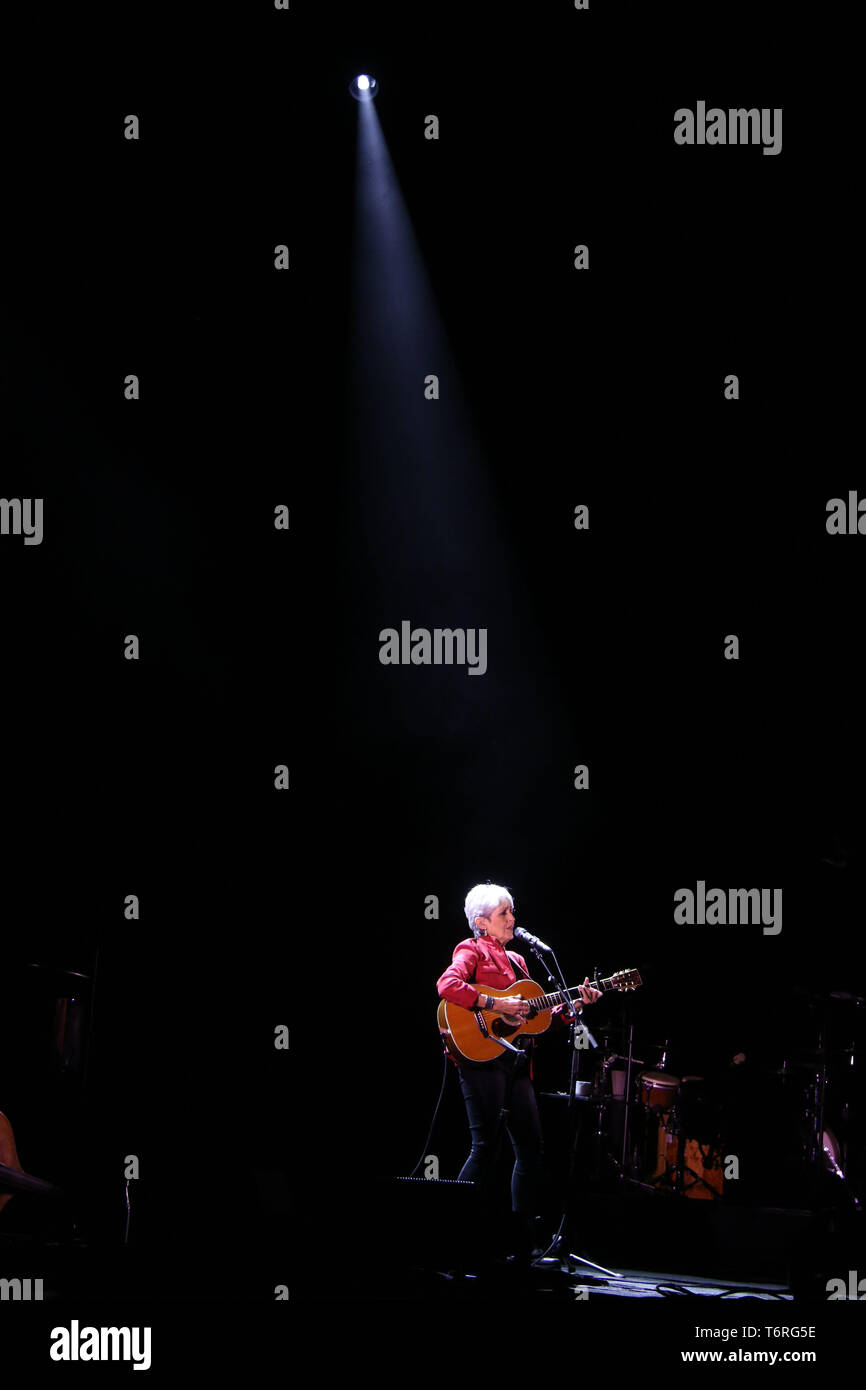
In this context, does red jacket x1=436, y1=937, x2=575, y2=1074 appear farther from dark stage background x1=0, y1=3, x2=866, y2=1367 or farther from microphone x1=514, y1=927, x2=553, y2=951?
dark stage background x1=0, y1=3, x2=866, y2=1367

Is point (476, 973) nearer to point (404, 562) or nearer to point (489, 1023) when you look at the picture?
point (489, 1023)

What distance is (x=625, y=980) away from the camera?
6.05 metres

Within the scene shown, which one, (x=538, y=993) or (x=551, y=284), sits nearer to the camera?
(x=538, y=993)

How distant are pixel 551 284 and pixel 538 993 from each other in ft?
14.7

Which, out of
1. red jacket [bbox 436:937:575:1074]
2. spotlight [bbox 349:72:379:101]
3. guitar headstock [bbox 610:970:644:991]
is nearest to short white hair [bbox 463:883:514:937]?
red jacket [bbox 436:937:575:1074]

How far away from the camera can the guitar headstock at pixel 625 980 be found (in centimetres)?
602

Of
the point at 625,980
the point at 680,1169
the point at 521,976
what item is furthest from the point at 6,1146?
the point at 680,1169

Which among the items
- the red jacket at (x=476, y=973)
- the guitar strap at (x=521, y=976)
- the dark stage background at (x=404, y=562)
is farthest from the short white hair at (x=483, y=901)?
the dark stage background at (x=404, y=562)

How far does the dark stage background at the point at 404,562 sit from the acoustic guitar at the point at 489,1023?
142 centimetres

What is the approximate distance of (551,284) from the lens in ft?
24.6

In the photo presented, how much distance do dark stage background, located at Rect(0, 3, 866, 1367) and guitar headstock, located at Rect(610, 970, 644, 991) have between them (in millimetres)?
1928

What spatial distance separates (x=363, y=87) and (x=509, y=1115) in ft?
18.9
